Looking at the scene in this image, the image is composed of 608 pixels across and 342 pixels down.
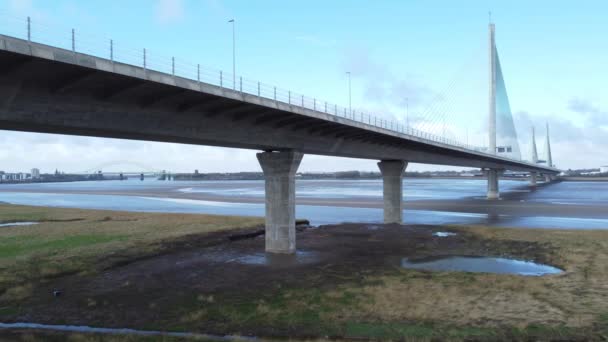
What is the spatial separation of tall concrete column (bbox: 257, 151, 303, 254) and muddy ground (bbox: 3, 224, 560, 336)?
128 cm

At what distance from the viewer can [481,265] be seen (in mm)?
23062

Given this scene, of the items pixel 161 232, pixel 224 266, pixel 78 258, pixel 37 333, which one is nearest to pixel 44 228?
pixel 161 232

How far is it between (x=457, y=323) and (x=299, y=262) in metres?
12.0

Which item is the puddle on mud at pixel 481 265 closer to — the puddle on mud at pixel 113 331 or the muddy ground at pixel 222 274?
the muddy ground at pixel 222 274

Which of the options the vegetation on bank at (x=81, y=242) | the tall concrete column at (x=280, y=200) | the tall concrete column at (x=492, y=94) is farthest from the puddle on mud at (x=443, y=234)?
the tall concrete column at (x=492, y=94)

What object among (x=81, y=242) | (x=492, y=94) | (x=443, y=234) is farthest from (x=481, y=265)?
(x=492, y=94)

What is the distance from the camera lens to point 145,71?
667 inches

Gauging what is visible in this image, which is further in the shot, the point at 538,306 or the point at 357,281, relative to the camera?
the point at 357,281

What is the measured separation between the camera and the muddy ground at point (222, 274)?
589 inches

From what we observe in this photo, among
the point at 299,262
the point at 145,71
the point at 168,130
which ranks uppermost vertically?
the point at 145,71

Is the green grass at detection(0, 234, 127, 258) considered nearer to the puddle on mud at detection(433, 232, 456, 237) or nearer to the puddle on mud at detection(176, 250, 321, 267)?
the puddle on mud at detection(176, 250, 321, 267)

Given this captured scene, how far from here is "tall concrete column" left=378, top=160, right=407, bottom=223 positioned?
4547cm

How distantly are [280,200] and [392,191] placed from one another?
20.4 m

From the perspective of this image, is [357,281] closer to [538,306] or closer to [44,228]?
[538,306]
